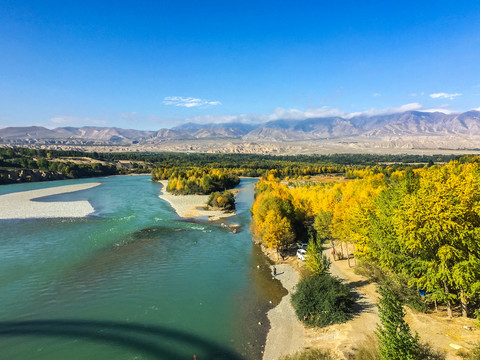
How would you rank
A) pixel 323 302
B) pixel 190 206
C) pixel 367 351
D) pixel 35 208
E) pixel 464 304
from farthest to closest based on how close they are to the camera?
pixel 190 206, pixel 35 208, pixel 323 302, pixel 464 304, pixel 367 351

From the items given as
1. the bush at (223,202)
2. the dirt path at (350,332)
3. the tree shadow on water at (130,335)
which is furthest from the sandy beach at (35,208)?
the dirt path at (350,332)

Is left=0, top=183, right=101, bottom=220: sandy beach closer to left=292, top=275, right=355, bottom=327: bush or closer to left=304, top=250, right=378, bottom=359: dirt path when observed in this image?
left=292, top=275, right=355, bottom=327: bush

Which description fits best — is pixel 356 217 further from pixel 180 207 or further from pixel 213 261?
pixel 180 207

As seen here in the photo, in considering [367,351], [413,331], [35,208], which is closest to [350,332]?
[367,351]

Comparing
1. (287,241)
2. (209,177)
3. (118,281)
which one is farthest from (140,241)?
(209,177)

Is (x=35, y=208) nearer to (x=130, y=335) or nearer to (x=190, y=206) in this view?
(x=190, y=206)

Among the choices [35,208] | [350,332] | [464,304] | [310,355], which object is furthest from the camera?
[35,208]

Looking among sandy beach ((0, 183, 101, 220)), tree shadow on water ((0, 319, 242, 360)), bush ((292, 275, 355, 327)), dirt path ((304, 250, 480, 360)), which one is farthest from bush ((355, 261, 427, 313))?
sandy beach ((0, 183, 101, 220))
